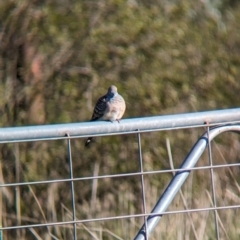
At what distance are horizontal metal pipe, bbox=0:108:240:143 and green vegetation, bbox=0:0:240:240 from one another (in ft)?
12.0

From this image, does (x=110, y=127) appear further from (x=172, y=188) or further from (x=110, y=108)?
(x=110, y=108)

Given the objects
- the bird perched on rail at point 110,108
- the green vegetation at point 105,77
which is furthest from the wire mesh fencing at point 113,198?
the bird perched on rail at point 110,108

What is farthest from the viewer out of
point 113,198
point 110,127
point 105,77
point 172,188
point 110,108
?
point 105,77

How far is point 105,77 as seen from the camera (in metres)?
7.10

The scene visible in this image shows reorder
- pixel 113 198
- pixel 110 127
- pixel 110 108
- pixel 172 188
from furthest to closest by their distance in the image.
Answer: pixel 113 198 → pixel 110 108 → pixel 172 188 → pixel 110 127

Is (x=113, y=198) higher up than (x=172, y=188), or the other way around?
(x=113, y=198)

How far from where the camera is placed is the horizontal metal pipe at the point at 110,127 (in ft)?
8.92

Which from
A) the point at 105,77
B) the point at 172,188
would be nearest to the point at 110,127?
the point at 172,188

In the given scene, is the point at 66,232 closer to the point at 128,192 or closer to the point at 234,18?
the point at 128,192

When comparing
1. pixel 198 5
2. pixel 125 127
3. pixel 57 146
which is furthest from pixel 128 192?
pixel 125 127

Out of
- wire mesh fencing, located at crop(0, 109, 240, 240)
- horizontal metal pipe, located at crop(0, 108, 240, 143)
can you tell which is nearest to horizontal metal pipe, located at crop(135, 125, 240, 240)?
horizontal metal pipe, located at crop(0, 108, 240, 143)

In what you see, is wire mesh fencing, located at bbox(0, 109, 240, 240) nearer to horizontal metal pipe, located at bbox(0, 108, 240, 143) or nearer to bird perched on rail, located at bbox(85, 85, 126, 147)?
bird perched on rail, located at bbox(85, 85, 126, 147)

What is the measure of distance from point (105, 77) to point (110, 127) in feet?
14.1

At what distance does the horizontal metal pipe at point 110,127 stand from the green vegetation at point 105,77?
12.0 ft
